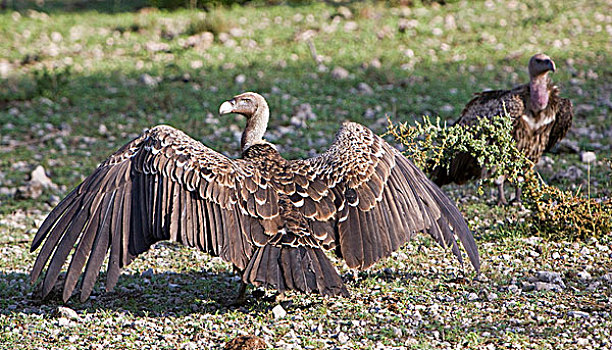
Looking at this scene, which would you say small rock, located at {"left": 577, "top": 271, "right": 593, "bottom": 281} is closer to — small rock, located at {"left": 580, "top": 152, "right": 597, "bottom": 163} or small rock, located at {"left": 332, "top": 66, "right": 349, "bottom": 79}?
small rock, located at {"left": 580, "top": 152, "right": 597, "bottom": 163}

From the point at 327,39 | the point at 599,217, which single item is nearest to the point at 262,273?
the point at 599,217

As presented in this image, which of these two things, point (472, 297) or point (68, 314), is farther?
point (472, 297)

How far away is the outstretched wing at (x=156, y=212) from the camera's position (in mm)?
4715

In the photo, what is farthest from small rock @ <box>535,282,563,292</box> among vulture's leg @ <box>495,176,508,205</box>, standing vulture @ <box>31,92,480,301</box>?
vulture's leg @ <box>495,176,508,205</box>

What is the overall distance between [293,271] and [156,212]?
92cm

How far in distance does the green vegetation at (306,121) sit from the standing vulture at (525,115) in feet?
0.98

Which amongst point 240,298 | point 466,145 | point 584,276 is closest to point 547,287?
point 584,276

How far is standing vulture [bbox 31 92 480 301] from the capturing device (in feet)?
15.4

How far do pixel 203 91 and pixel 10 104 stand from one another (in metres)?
2.52

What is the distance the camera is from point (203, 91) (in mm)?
10664

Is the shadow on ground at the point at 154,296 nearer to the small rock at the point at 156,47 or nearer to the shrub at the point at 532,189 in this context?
the shrub at the point at 532,189

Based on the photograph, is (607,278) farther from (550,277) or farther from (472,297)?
(472,297)

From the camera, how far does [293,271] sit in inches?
179

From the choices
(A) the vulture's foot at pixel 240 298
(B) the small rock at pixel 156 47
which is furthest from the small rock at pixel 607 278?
(B) the small rock at pixel 156 47
